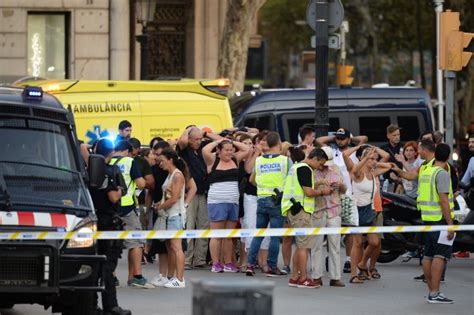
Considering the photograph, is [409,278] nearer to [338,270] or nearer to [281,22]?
[338,270]

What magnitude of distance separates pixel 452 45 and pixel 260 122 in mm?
6217

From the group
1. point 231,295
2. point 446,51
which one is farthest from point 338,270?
point 231,295

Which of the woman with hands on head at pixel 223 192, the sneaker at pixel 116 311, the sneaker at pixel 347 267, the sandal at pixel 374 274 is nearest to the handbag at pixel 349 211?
the sandal at pixel 374 274

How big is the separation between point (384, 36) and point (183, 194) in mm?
47466

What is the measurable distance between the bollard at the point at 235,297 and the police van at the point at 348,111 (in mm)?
17343

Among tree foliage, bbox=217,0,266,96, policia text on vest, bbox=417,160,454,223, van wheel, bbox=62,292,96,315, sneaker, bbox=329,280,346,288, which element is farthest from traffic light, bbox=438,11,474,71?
tree foliage, bbox=217,0,266,96

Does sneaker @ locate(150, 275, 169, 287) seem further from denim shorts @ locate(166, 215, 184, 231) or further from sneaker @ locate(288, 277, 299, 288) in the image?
sneaker @ locate(288, 277, 299, 288)

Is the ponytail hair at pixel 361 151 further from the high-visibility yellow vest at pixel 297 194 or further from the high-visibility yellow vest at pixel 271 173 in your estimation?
the high-visibility yellow vest at pixel 297 194

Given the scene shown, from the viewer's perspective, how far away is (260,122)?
1014 inches

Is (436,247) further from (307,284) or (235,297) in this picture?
(235,297)

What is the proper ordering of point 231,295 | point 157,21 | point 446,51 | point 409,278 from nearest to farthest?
point 231,295 → point 409,278 → point 446,51 → point 157,21

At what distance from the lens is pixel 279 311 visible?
47.7ft

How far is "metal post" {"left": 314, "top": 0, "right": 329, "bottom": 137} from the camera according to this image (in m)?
18.6

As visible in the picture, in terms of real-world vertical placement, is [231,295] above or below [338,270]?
above
